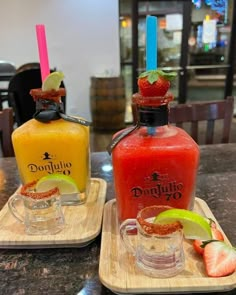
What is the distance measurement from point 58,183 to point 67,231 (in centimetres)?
11

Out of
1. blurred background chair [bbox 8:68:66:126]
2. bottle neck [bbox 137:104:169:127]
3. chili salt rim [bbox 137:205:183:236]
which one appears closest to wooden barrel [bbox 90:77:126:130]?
blurred background chair [bbox 8:68:66:126]

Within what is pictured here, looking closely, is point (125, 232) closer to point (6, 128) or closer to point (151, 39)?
point (151, 39)

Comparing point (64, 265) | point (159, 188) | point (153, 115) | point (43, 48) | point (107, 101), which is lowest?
point (107, 101)

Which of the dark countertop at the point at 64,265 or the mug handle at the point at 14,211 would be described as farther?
the mug handle at the point at 14,211

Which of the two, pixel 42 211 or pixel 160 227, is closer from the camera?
pixel 160 227

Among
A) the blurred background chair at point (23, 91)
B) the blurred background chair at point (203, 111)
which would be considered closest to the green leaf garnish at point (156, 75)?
the blurred background chair at point (203, 111)

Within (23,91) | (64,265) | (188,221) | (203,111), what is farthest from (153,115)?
(23,91)

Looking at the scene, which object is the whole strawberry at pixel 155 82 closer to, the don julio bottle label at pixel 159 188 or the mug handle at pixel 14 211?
the don julio bottle label at pixel 159 188

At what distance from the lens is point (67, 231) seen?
0.61 meters

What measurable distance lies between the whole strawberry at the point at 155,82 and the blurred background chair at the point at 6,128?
2.79ft

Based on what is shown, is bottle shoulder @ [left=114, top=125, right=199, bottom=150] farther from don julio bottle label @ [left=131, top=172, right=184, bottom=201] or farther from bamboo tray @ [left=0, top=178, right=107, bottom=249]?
bamboo tray @ [left=0, top=178, right=107, bottom=249]

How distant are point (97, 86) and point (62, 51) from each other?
2.45ft

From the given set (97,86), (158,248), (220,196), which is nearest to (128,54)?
(97,86)

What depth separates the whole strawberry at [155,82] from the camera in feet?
1.77
